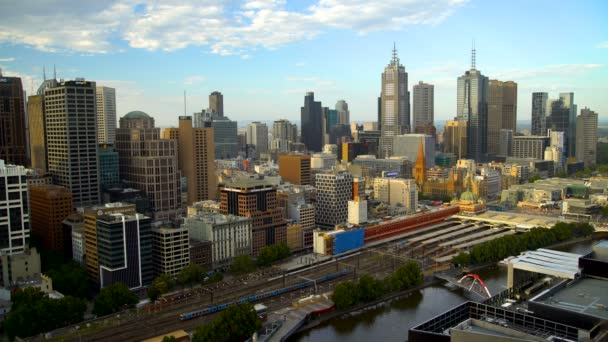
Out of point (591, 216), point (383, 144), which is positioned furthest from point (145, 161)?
point (383, 144)

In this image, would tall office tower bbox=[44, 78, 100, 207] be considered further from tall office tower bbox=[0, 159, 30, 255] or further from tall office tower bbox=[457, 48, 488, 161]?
tall office tower bbox=[457, 48, 488, 161]

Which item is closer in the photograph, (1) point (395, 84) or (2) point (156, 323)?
(2) point (156, 323)

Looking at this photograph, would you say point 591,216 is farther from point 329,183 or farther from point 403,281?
point 403,281

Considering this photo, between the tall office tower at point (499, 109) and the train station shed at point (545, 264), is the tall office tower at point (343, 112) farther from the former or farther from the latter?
the train station shed at point (545, 264)

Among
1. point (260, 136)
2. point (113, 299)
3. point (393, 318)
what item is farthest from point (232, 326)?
point (260, 136)

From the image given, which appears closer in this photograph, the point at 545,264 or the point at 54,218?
the point at 545,264

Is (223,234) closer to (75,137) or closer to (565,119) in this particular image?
(75,137)

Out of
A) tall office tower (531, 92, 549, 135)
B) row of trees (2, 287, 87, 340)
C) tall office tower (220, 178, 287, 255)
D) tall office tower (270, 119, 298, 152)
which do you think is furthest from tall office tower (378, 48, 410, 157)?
row of trees (2, 287, 87, 340)
